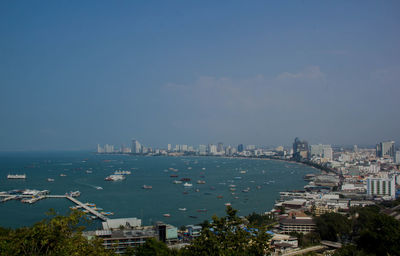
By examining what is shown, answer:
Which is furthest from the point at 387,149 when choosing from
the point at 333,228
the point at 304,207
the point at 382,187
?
the point at 333,228

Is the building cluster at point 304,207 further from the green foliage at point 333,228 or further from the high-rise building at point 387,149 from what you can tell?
the high-rise building at point 387,149

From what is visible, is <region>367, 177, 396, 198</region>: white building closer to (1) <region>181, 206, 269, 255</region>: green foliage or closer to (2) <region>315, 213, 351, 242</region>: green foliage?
(2) <region>315, 213, 351, 242</region>: green foliage

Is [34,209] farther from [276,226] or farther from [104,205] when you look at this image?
[276,226]

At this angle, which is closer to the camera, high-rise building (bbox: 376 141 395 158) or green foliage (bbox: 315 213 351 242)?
green foliage (bbox: 315 213 351 242)

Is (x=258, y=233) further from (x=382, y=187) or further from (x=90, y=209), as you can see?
(x=382, y=187)

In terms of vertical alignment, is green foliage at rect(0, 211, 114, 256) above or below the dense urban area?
above

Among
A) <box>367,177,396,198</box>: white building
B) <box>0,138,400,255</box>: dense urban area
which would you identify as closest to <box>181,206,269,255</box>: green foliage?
<box>0,138,400,255</box>: dense urban area

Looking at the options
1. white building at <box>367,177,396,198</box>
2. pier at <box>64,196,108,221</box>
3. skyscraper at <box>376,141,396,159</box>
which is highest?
skyscraper at <box>376,141,396,159</box>
